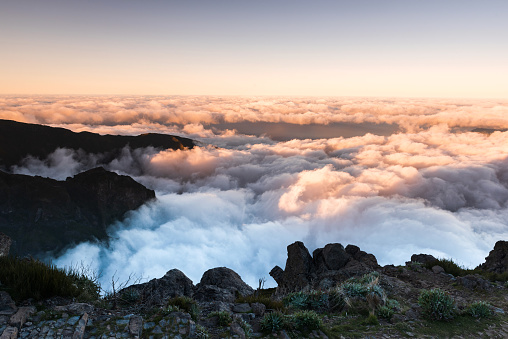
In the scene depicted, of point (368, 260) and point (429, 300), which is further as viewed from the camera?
point (368, 260)

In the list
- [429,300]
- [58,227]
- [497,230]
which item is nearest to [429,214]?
[497,230]

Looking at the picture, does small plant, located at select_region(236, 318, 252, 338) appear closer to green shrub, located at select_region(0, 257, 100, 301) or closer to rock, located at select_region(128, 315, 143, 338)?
rock, located at select_region(128, 315, 143, 338)

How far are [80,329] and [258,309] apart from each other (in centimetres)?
454

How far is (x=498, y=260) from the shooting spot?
18531 millimetres

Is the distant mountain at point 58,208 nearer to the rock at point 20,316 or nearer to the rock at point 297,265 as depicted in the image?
the rock at point 297,265

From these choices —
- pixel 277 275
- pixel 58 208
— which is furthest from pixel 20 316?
pixel 58 208

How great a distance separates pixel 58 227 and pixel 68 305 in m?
192

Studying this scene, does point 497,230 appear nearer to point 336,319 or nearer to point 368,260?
point 368,260

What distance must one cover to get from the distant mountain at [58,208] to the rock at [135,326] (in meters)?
172

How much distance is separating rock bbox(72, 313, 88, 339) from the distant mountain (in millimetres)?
171825

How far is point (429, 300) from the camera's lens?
26.0ft

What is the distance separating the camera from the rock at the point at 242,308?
756cm

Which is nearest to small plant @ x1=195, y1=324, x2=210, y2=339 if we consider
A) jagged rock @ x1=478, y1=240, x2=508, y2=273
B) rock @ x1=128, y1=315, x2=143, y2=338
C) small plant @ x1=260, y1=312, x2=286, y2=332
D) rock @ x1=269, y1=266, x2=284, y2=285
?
rock @ x1=128, y1=315, x2=143, y2=338

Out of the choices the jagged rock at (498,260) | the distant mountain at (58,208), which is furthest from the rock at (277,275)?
the distant mountain at (58,208)
